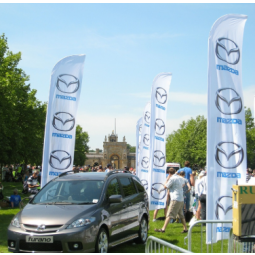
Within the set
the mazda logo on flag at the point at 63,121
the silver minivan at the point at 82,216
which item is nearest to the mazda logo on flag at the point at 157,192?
the mazda logo on flag at the point at 63,121

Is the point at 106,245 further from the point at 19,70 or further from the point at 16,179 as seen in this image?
the point at 16,179

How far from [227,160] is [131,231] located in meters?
2.89

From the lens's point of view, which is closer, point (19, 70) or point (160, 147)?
point (160, 147)

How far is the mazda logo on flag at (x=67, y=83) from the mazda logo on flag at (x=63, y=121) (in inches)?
31.8

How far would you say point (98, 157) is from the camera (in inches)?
6673

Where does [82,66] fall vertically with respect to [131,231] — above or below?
above

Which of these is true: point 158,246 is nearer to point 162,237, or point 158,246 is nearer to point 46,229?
point 46,229

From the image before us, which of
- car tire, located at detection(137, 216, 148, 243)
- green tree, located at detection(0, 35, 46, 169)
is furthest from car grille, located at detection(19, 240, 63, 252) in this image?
green tree, located at detection(0, 35, 46, 169)

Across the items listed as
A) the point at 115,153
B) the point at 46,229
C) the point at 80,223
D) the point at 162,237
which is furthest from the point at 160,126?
the point at 115,153

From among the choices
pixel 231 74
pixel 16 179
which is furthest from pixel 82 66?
pixel 16 179

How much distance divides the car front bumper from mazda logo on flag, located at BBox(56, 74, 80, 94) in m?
6.67

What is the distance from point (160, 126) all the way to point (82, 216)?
8172 millimetres

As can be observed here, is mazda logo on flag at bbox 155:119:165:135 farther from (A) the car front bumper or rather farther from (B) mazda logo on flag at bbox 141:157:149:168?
(A) the car front bumper

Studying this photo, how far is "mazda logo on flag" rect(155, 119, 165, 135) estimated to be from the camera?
1573 cm
